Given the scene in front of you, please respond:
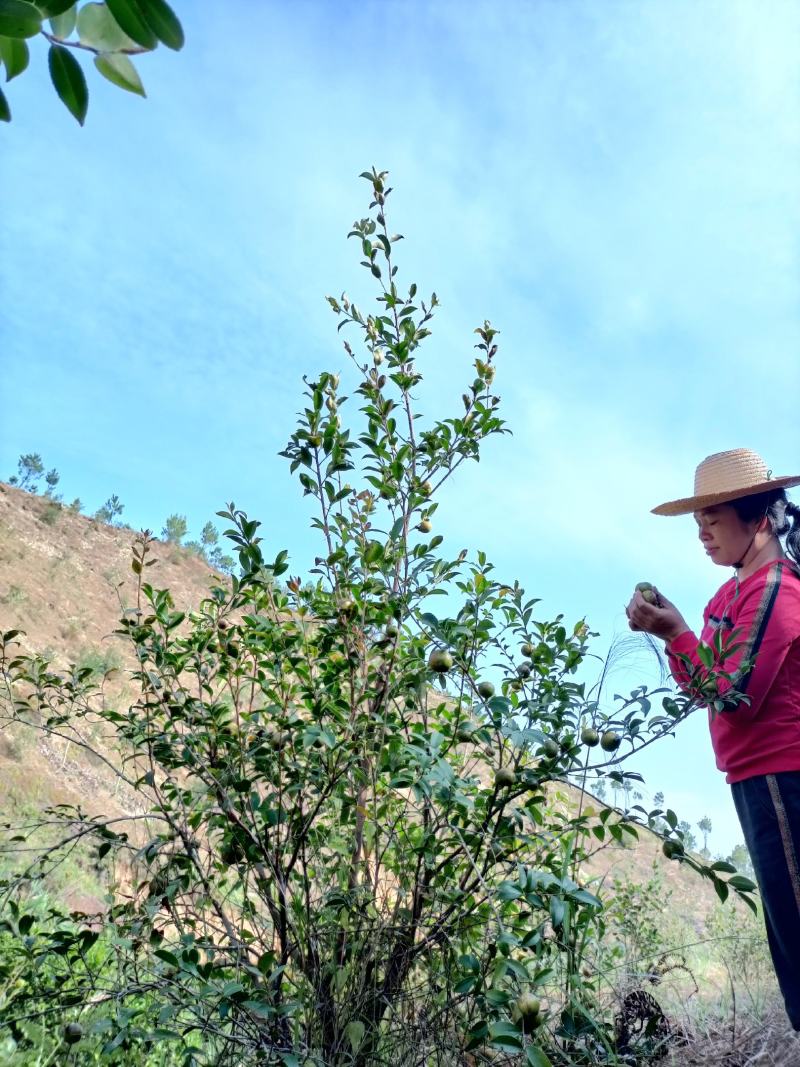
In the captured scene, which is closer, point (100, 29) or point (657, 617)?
point (100, 29)

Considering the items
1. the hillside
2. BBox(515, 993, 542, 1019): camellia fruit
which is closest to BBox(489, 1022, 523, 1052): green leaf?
BBox(515, 993, 542, 1019): camellia fruit

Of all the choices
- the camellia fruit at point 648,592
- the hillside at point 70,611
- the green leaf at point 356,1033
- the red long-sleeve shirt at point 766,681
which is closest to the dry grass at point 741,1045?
the red long-sleeve shirt at point 766,681

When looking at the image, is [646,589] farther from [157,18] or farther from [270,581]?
[157,18]

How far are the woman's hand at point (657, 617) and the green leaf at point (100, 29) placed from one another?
2.10 m

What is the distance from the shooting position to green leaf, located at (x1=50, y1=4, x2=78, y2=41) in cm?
62

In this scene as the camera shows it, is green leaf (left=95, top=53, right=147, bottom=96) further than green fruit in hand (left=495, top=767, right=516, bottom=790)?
No

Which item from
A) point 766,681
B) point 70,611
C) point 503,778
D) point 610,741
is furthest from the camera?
point 70,611

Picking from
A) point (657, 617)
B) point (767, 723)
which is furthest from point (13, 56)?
point (767, 723)

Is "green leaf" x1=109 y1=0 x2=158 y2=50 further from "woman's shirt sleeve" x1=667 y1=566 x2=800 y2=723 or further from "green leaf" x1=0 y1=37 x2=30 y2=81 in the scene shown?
"woman's shirt sleeve" x1=667 y1=566 x2=800 y2=723

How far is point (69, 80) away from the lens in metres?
0.60

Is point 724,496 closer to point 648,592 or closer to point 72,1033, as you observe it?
point 648,592

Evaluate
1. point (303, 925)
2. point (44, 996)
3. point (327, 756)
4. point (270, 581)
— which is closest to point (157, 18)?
point (270, 581)

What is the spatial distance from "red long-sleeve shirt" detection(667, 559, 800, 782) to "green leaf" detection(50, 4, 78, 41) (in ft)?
6.45

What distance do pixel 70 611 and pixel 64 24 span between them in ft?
62.9
